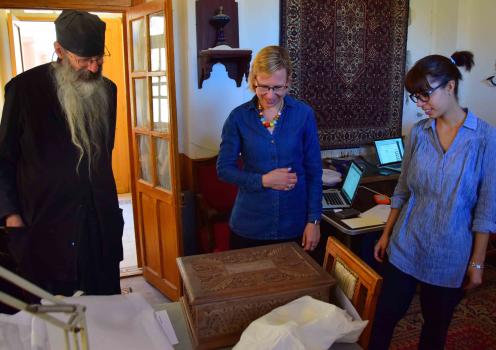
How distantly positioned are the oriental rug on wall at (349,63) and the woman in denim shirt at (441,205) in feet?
5.26

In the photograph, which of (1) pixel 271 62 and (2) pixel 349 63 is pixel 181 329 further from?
(2) pixel 349 63

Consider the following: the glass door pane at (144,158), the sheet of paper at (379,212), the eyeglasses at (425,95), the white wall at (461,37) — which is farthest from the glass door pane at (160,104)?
the white wall at (461,37)

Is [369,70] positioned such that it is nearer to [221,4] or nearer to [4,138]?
[221,4]

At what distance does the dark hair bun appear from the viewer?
11.4ft

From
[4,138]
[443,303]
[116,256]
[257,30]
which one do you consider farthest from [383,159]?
[4,138]

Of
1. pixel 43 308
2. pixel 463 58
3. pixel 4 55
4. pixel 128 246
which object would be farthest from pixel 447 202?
pixel 4 55

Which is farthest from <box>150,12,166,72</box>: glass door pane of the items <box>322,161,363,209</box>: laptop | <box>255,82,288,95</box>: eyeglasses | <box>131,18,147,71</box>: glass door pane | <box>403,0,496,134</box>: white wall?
<box>403,0,496,134</box>: white wall

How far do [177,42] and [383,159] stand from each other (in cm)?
172

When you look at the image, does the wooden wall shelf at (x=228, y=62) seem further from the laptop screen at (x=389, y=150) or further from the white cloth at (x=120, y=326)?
the white cloth at (x=120, y=326)

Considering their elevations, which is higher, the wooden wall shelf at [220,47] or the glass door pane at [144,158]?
the wooden wall shelf at [220,47]

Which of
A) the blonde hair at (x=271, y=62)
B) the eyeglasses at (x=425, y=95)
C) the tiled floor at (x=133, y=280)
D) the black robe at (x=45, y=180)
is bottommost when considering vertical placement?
the tiled floor at (x=133, y=280)

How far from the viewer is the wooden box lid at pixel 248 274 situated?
41.8 inches

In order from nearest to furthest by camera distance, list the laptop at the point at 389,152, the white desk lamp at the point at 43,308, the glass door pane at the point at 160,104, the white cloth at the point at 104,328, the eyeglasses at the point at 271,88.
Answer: the white desk lamp at the point at 43,308 < the white cloth at the point at 104,328 < the eyeglasses at the point at 271,88 < the glass door pane at the point at 160,104 < the laptop at the point at 389,152

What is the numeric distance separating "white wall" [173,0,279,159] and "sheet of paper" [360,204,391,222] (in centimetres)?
111
